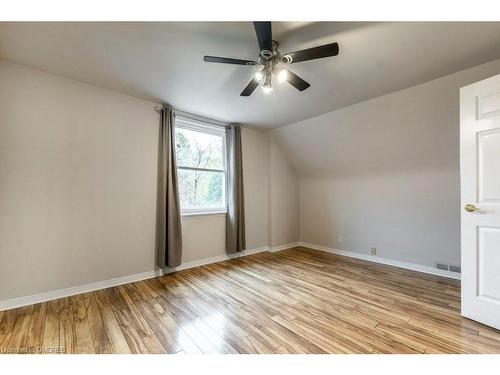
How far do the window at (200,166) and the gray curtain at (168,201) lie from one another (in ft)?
0.88

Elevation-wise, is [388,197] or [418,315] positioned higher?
[388,197]

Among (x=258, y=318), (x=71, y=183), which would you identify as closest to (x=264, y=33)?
(x=258, y=318)

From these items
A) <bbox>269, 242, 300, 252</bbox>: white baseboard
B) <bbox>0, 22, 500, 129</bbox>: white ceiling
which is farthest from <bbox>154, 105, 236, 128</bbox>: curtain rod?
<bbox>269, 242, 300, 252</bbox>: white baseboard

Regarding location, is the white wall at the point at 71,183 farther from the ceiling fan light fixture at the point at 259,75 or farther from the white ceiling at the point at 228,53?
the ceiling fan light fixture at the point at 259,75

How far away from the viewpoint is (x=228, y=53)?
1.91m

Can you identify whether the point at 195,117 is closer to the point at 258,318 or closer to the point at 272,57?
the point at 272,57

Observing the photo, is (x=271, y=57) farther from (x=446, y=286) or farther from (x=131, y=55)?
(x=446, y=286)

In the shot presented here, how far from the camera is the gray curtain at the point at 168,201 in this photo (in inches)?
114

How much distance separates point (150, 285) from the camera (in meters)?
2.62

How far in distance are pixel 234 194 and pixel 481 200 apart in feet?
9.49

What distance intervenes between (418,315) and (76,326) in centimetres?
299

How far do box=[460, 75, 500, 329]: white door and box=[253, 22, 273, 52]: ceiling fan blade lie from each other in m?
1.83

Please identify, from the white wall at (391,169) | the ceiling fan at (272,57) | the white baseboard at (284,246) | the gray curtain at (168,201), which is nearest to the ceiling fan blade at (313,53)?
the ceiling fan at (272,57)
